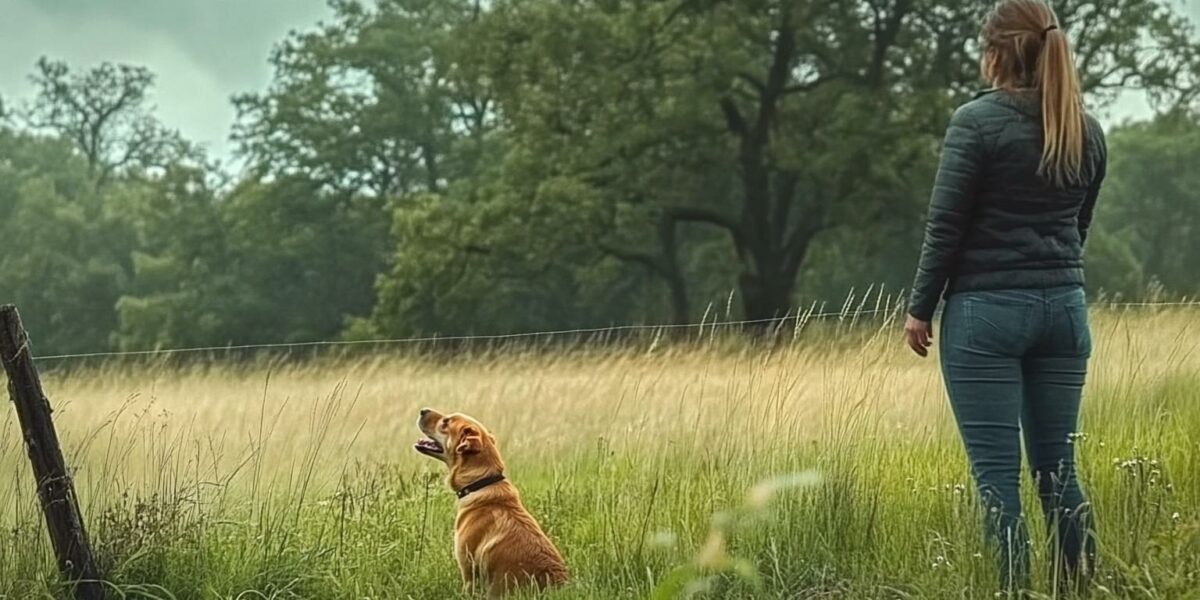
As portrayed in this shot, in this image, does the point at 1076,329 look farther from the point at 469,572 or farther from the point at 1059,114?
the point at 469,572

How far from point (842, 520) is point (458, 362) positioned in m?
3.00

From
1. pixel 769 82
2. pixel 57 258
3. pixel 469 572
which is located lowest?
pixel 469 572

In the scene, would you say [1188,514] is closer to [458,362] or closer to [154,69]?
[458,362]

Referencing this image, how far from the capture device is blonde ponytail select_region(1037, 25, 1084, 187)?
11.8ft

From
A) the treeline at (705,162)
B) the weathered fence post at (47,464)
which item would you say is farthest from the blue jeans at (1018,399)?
the treeline at (705,162)

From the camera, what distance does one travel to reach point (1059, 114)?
3.61 meters

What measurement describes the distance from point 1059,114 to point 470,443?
2.33m

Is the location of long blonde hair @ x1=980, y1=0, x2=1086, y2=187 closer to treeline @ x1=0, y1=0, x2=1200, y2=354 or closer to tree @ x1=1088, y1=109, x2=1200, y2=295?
treeline @ x1=0, y1=0, x2=1200, y2=354

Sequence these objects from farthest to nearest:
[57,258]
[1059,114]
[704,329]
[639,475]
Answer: [57,258] < [704,329] < [639,475] < [1059,114]

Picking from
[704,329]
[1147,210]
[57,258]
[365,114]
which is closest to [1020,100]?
[704,329]

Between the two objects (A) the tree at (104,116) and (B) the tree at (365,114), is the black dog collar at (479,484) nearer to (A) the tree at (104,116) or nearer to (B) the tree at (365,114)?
(B) the tree at (365,114)

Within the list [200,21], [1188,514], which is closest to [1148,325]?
[1188,514]

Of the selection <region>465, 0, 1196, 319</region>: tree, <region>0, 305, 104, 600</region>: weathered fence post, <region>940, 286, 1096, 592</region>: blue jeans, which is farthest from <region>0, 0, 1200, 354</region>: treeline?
<region>0, 305, 104, 600</region>: weathered fence post

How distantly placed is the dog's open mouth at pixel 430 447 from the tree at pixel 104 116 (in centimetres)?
3910
